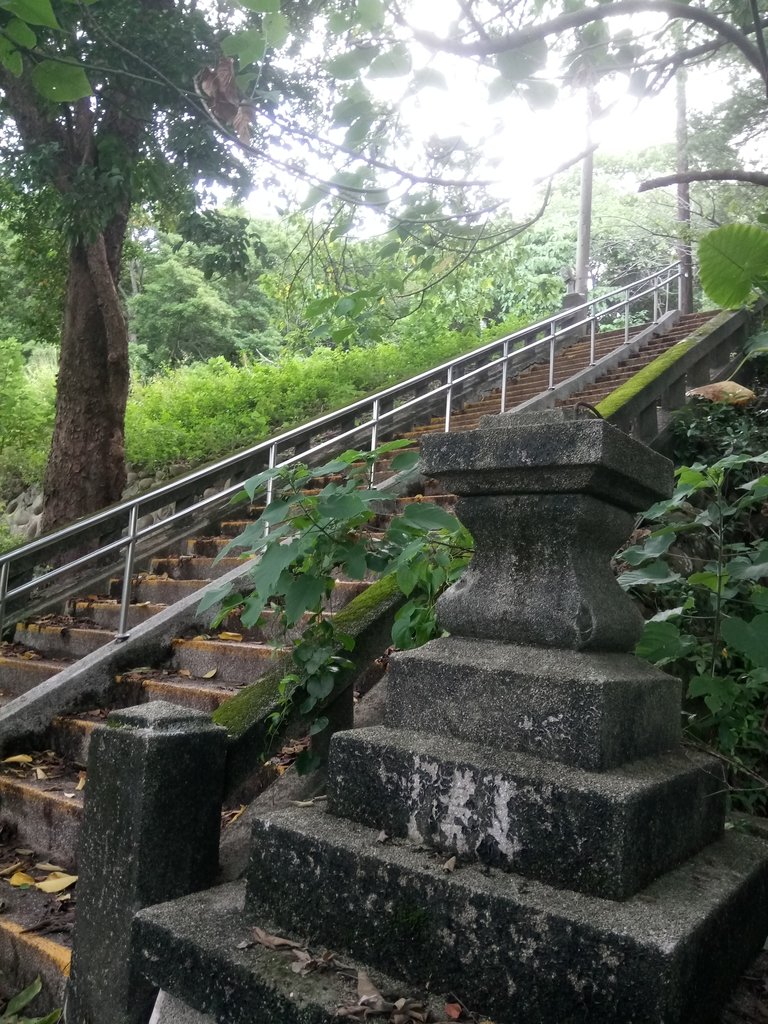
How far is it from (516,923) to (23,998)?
1.87m

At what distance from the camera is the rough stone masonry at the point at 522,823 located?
4.77 feet

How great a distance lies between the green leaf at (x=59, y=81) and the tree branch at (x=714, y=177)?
1.52 metres

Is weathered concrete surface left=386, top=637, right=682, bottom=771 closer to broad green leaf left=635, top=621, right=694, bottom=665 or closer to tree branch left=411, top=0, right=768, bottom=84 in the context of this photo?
broad green leaf left=635, top=621, right=694, bottom=665

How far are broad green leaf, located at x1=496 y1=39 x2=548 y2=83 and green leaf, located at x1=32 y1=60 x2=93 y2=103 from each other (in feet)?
3.64

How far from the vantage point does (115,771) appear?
7.15ft

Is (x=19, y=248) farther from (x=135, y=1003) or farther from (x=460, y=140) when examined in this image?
(x=135, y=1003)

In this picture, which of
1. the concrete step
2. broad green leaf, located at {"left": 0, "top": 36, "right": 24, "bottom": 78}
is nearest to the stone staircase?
the concrete step

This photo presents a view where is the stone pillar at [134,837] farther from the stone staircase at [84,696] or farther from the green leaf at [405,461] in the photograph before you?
the green leaf at [405,461]

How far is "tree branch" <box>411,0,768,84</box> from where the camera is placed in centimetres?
193

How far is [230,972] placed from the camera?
163cm

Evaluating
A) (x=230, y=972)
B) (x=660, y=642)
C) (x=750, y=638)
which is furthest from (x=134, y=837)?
(x=750, y=638)

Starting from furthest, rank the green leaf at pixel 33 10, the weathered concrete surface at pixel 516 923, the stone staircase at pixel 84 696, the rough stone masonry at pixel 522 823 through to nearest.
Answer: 1. the stone staircase at pixel 84 696
2. the green leaf at pixel 33 10
3. the rough stone masonry at pixel 522 823
4. the weathered concrete surface at pixel 516 923

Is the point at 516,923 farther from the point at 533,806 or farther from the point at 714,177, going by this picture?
the point at 714,177

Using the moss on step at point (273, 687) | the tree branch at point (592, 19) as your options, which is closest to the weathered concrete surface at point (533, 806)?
the moss on step at point (273, 687)
